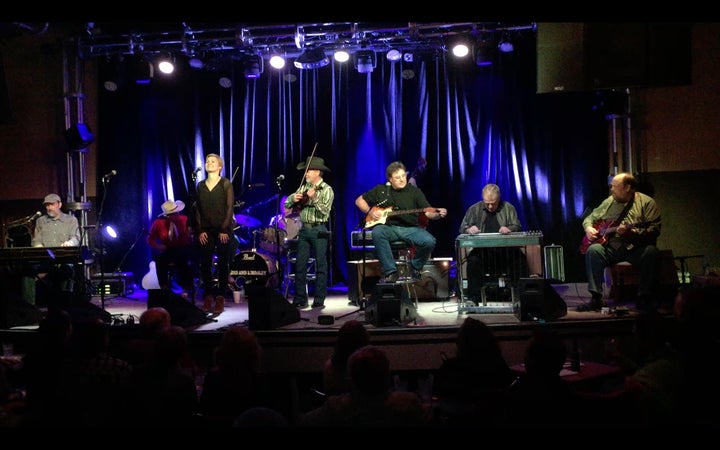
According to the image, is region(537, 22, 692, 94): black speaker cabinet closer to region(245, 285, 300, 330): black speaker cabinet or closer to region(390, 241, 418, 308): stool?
region(390, 241, 418, 308): stool

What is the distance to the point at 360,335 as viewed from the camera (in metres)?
4.65

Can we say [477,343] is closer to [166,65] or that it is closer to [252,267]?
[252,267]

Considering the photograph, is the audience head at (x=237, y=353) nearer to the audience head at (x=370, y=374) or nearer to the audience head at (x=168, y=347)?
the audience head at (x=168, y=347)

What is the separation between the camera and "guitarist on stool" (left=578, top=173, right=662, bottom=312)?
25.0 ft

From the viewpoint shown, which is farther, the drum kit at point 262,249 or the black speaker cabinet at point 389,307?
the drum kit at point 262,249

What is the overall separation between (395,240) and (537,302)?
7.47 ft

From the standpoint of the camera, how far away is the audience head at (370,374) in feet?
11.3

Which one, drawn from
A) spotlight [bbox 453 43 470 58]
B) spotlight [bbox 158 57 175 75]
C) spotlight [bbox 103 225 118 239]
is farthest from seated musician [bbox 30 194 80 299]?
spotlight [bbox 453 43 470 58]

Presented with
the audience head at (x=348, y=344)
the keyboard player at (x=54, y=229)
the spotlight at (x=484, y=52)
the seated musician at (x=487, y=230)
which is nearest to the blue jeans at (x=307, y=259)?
the seated musician at (x=487, y=230)

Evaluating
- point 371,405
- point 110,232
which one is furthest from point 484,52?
point 371,405

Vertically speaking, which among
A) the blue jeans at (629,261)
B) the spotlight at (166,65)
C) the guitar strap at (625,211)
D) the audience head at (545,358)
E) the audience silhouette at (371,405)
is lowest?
the audience silhouette at (371,405)

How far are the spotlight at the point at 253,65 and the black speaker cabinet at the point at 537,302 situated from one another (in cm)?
606

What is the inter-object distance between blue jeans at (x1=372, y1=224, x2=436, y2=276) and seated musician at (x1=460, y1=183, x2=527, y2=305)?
52cm

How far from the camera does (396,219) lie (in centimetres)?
877
